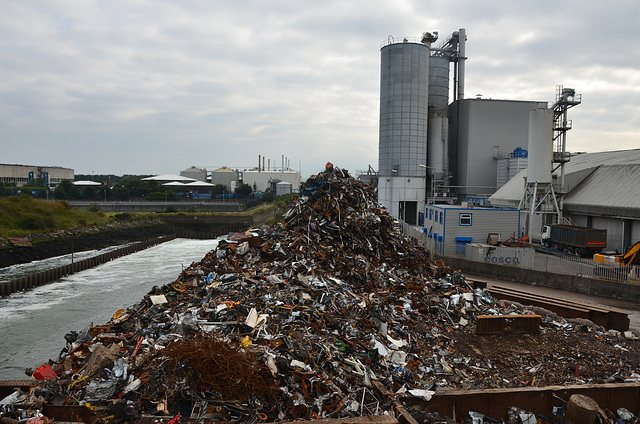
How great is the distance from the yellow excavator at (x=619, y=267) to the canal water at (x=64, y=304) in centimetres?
2244

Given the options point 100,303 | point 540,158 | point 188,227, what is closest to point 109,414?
point 100,303

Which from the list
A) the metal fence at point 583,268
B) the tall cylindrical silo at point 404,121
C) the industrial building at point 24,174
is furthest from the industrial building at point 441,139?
the industrial building at point 24,174

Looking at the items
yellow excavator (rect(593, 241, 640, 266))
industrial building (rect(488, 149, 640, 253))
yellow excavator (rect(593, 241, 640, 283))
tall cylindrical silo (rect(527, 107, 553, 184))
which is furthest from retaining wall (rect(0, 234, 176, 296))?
tall cylindrical silo (rect(527, 107, 553, 184))

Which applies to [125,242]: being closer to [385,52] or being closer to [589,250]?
[385,52]

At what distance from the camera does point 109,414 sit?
6.46 metres

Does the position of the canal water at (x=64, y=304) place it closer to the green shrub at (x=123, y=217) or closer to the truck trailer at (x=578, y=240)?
the green shrub at (x=123, y=217)

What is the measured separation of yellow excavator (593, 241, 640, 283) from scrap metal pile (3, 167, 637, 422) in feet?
28.6

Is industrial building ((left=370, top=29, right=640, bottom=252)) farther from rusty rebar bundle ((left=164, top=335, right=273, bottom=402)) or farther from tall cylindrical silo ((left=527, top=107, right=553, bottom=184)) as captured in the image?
rusty rebar bundle ((left=164, top=335, right=273, bottom=402))

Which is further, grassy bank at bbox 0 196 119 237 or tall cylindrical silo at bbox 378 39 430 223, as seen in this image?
tall cylindrical silo at bbox 378 39 430 223

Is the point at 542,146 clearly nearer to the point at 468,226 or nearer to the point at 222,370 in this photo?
the point at 468,226

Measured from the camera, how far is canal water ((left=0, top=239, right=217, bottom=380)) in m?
15.2

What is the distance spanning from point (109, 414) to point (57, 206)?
165ft

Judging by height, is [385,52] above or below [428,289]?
above

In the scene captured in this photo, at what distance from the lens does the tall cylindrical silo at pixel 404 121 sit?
43156mm
